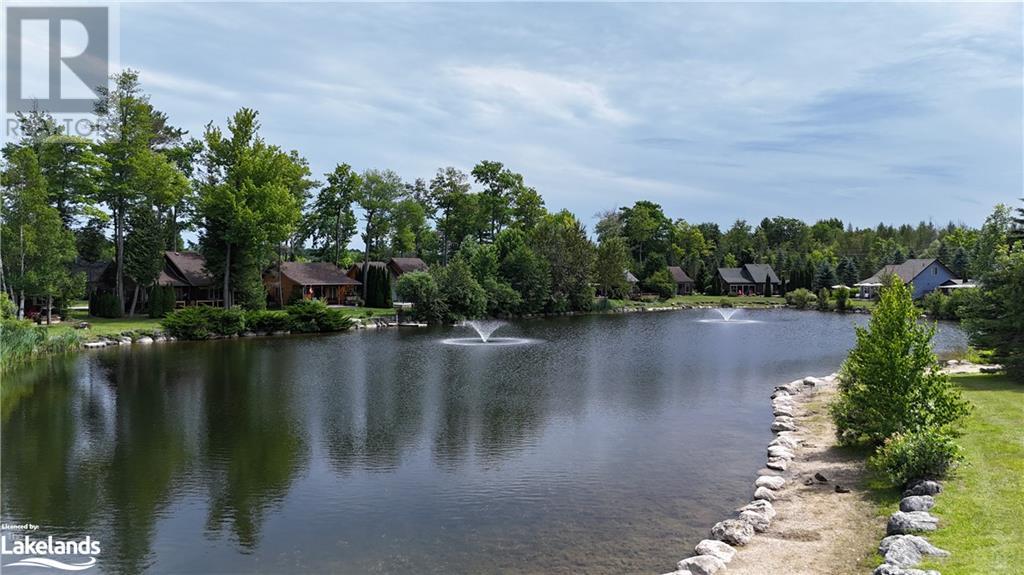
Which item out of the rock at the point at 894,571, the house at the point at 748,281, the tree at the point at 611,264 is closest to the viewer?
the rock at the point at 894,571

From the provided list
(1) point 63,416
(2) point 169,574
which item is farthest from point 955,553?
(1) point 63,416

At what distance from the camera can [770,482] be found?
13414mm

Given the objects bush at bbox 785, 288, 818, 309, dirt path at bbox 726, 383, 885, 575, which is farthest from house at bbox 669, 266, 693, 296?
dirt path at bbox 726, 383, 885, 575

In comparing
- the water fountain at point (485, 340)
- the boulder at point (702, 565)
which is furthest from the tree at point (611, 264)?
the boulder at point (702, 565)

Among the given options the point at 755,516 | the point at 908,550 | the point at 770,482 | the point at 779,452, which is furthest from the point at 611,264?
the point at 908,550

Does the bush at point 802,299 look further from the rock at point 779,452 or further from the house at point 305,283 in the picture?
the rock at point 779,452

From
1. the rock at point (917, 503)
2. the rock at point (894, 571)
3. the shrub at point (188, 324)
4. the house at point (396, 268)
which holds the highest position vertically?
the house at point (396, 268)

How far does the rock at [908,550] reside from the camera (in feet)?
28.6

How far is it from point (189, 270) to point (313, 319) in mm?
14204

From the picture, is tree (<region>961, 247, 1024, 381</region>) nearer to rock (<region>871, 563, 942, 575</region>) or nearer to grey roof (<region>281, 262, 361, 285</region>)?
rock (<region>871, 563, 942, 575</region>)

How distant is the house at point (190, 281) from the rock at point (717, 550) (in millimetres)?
47100

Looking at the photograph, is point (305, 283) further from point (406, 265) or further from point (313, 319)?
point (313, 319)

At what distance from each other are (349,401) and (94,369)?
1359 centimetres

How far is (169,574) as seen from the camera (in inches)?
388
